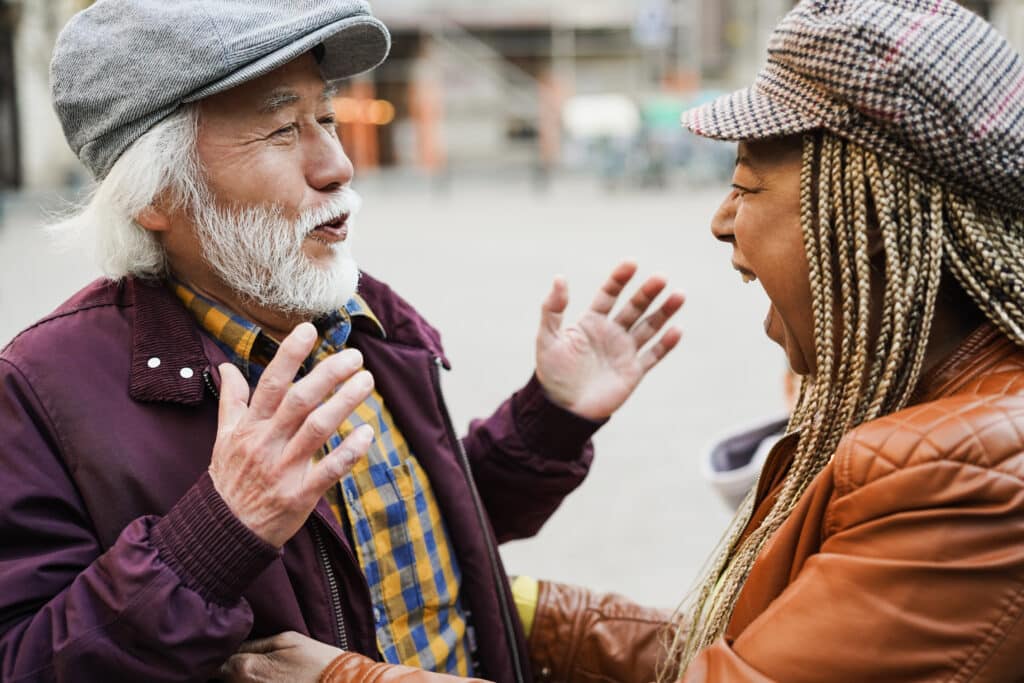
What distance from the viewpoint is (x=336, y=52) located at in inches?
83.4

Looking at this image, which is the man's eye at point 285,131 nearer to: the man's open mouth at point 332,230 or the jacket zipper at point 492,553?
the man's open mouth at point 332,230

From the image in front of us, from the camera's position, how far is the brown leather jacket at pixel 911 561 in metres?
1.29

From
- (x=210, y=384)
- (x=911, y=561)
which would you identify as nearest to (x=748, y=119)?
(x=911, y=561)

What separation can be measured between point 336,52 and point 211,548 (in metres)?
1.05

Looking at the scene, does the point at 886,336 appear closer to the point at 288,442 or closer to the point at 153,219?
the point at 288,442

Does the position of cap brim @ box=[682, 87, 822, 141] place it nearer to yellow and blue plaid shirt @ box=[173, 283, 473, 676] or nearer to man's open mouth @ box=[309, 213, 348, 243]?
man's open mouth @ box=[309, 213, 348, 243]

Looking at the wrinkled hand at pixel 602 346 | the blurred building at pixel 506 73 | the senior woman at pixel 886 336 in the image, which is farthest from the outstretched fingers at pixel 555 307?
the blurred building at pixel 506 73

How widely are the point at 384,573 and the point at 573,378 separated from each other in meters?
0.60

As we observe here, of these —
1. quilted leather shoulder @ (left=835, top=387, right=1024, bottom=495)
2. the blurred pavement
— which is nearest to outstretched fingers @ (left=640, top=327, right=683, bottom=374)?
quilted leather shoulder @ (left=835, top=387, right=1024, bottom=495)

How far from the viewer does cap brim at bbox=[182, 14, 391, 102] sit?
72.2 inches

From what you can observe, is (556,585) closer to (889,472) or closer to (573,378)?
(573,378)

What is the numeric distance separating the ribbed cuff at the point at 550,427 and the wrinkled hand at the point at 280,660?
28.4 inches

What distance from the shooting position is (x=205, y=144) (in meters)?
1.95

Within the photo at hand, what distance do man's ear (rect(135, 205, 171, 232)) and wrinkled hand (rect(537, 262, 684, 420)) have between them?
0.80 m
